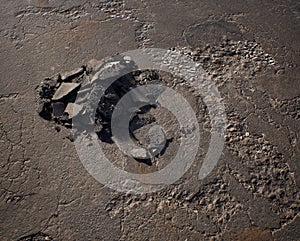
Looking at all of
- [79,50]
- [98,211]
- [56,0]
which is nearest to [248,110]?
[98,211]

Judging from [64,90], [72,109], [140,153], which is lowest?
[140,153]

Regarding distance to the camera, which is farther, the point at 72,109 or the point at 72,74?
the point at 72,74

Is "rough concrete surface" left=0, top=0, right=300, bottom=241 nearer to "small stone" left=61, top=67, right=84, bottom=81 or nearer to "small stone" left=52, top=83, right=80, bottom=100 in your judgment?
"small stone" left=61, top=67, right=84, bottom=81

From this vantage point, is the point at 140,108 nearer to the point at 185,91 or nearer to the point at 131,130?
the point at 131,130

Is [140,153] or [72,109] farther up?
[72,109]

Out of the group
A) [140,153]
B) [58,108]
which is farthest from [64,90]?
[140,153]

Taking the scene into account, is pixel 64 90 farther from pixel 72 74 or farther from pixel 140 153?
pixel 140 153
